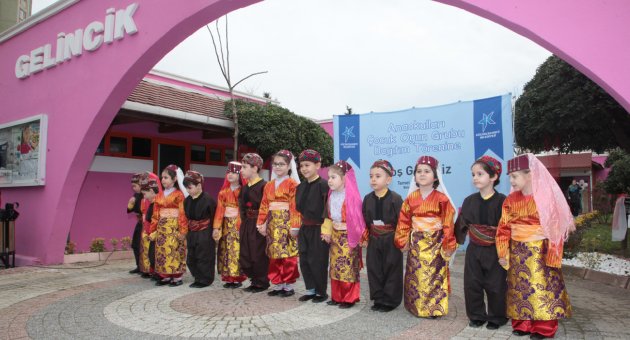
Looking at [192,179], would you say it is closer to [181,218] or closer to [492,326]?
[181,218]

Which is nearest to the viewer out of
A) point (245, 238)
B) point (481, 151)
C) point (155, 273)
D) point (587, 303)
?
point (587, 303)

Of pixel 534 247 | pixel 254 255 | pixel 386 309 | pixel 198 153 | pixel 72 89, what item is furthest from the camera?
pixel 198 153

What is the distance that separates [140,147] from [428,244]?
8082 millimetres

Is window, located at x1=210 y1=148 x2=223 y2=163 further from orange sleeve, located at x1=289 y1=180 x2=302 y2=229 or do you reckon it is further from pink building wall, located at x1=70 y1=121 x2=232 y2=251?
orange sleeve, located at x1=289 y1=180 x2=302 y2=229

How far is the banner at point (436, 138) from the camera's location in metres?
7.89

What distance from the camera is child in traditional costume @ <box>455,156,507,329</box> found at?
3.88 metres

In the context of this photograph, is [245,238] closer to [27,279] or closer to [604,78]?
[27,279]

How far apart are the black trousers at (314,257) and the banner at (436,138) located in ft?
12.9

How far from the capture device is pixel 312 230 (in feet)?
16.2

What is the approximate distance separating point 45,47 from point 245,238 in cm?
555

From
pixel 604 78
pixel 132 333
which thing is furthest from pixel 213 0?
pixel 604 78

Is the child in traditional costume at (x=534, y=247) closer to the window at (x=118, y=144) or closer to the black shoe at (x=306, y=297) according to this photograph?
the black shoe at (x=306, y=297)

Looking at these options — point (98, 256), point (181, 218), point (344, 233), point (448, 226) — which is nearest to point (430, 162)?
point (448, 226)

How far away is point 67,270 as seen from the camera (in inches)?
284
